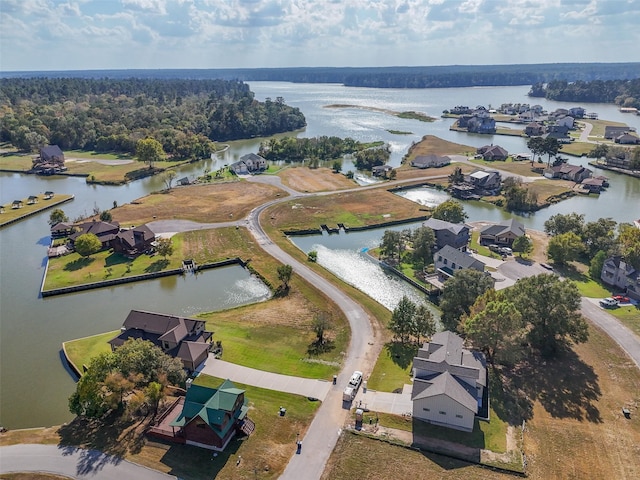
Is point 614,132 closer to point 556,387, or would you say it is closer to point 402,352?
point 556,387

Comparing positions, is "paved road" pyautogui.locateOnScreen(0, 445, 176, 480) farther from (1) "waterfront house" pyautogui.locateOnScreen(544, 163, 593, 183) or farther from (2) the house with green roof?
(1) "waterfront house" pyautogui.locateOnScreen(544, 163, 593, 183)

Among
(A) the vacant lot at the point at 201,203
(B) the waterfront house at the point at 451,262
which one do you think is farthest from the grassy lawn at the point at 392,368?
(A) the vacant lot at the point at 201,203

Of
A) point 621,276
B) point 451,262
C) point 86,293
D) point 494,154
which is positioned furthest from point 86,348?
point 494,154

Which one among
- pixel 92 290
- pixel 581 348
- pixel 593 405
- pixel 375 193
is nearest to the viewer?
pixel 593 405

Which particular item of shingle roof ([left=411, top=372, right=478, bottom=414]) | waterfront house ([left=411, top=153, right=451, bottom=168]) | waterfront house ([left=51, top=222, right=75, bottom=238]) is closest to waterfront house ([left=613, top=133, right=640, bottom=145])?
waterfront house ([left=411, top=153, right=451, bottom=168])

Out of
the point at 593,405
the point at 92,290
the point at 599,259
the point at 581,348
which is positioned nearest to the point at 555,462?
the point at 593,405

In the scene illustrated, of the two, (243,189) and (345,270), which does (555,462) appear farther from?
(243,189)
